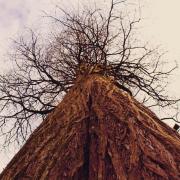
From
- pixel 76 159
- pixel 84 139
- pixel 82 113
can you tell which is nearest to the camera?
pixel 76 159

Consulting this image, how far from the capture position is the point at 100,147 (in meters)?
2.40

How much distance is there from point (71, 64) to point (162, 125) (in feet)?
13.5

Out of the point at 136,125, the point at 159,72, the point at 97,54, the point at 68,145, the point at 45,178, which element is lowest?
the point at 45,178

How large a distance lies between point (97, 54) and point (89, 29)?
65 centimetres

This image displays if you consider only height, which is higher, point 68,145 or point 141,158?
point 68,145

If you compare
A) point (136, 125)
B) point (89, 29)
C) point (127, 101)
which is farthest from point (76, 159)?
point (89, 29)

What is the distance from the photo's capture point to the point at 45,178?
7.50 ft

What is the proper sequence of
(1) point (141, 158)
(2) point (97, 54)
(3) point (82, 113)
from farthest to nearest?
(2) point (97, 54), (3) point (82, 113), (1) point (141, 158)

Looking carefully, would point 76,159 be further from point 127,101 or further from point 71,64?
point 71,64

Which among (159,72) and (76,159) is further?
(159,72)

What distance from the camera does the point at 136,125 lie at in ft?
8.50

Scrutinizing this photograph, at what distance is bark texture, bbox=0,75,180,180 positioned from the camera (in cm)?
222

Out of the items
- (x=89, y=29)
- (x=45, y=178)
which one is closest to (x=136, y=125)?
(x=45, y=178)

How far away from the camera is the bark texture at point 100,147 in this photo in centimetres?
222
